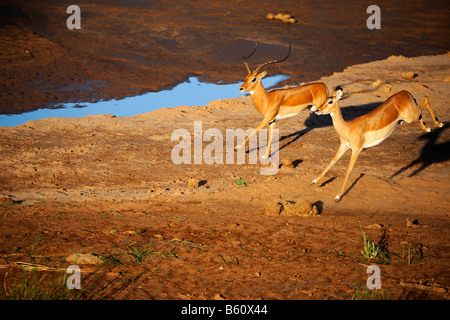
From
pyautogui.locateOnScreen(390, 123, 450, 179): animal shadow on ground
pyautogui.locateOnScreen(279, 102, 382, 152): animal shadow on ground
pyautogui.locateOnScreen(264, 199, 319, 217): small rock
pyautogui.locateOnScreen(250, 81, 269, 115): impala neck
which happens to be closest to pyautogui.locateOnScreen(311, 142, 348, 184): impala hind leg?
pyautogui.locateOnScreen(264, 199, 319, 217): small rock

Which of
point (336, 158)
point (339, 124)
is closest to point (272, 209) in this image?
point (336, 158)

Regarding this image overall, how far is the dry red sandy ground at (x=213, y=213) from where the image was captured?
18.1 feet

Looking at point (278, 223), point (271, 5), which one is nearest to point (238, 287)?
point (278, 223)

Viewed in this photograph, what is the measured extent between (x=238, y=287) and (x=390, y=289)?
5.33ft

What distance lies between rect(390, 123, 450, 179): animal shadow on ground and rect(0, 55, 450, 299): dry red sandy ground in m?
0.05

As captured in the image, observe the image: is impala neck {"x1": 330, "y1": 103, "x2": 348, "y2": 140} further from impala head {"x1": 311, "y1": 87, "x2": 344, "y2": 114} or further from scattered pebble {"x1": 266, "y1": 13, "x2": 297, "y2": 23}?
scattered pebble {"x1": 266, "y1": 13, "x2": 297, "y2": 23}

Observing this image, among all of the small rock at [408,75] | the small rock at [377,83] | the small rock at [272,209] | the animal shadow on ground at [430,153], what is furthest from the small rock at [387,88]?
the small rock at [272,209]

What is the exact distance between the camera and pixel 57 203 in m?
8.05

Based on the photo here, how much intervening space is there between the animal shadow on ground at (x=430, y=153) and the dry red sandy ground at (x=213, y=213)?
0.05 metres

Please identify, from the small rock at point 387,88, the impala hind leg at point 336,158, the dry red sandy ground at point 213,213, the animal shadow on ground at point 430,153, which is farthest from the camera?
the small rock at point 387,88

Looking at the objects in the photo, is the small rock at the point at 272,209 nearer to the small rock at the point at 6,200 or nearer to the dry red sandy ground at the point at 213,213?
the dry red sandy ground at the point at 213,213

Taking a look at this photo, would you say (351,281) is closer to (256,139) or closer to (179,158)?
(179,158)

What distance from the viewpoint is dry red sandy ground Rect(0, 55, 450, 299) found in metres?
5.51

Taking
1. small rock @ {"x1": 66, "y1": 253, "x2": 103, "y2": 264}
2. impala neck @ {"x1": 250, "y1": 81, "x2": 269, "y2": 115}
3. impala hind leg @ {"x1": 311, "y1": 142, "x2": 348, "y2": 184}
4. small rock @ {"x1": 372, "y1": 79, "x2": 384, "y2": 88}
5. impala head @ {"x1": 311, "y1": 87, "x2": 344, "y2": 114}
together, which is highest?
small rock @ {"x1": 372, "y1": 79, "x2": 384, "y2": 88}
